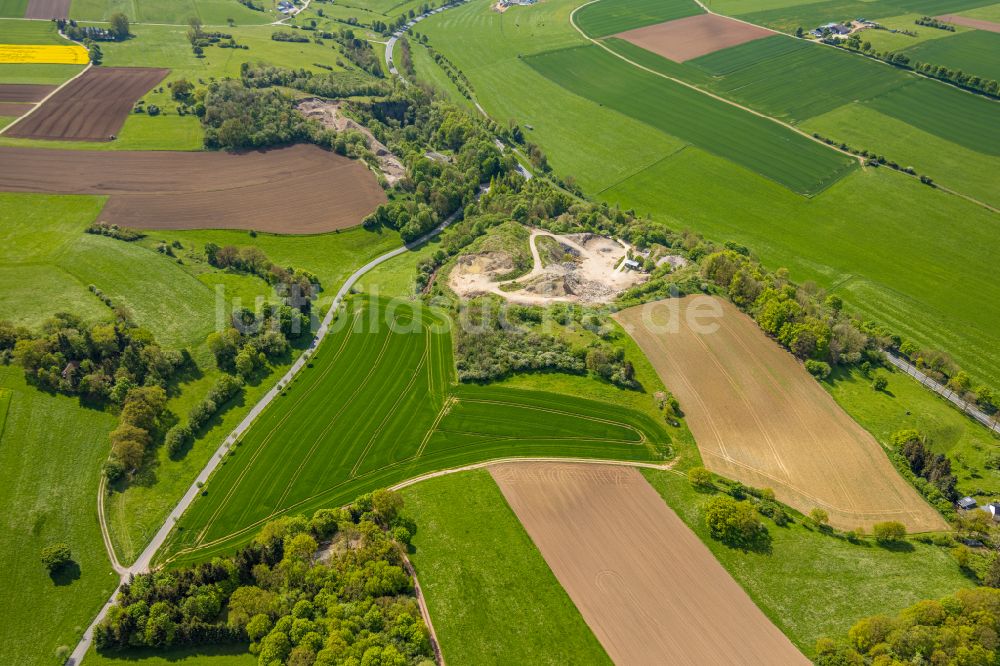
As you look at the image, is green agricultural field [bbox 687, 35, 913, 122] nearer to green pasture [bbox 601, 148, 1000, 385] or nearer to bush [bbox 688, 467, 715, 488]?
→ green pasture [bbox 601, 148, 1000, 385]

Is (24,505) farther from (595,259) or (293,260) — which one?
(595,259)

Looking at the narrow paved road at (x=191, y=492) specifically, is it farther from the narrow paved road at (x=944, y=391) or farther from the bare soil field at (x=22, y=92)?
the bare soil field at (x=22, y=92)

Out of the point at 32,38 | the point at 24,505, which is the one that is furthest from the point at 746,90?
the point at 32,38

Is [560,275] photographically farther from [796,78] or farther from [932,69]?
[932,69]

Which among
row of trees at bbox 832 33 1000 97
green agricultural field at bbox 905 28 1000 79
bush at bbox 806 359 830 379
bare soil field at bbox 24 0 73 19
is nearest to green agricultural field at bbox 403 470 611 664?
bush at bbox 806 359 830 379

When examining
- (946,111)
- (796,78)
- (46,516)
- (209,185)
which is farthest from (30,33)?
(946,111)

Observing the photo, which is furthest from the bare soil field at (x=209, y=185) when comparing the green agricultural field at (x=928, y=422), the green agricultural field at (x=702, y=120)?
the green agricultural field at (x=928, y=422)
